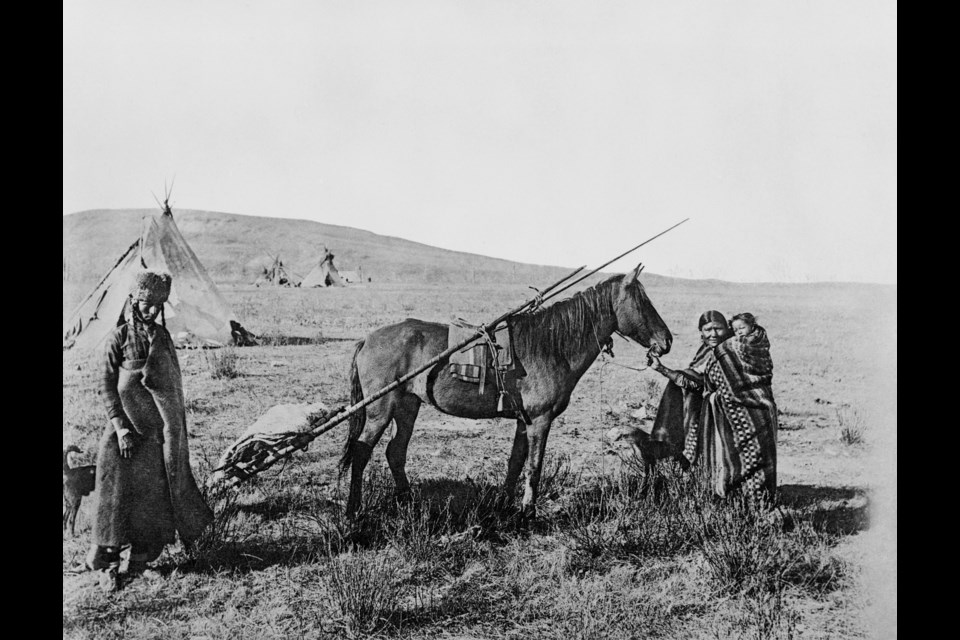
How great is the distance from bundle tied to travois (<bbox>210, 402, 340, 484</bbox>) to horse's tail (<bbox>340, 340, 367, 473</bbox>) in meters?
0.15

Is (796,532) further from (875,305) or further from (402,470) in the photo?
(402,470)

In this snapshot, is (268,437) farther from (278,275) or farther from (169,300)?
(278,275)

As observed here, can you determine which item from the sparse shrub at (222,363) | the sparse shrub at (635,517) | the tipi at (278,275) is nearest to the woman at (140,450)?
the sparse shrub at (222,363)

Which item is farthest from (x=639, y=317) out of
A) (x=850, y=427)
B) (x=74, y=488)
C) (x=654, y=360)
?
(x=74, y=488)

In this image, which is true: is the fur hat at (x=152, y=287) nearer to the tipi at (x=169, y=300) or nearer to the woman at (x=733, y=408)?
the tipi at (x=169, y=300)

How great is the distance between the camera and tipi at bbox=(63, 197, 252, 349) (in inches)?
180

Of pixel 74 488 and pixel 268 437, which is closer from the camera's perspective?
pixel 74 488

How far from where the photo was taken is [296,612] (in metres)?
4.07

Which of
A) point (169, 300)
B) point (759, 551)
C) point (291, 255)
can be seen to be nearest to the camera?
point (759, 551)

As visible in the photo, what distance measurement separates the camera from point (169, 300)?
15.3ft

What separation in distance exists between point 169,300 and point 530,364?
2.54 m

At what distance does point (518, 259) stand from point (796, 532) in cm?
267

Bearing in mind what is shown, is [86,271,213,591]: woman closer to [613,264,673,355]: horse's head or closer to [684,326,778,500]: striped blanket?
[613,264,673,355]: horse's head

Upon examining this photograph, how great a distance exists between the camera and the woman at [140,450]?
4.16 meters
